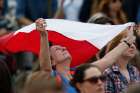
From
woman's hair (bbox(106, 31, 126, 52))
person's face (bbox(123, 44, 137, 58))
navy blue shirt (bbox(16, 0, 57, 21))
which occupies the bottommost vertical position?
person's face (bbox(123, 44, 137, 58))

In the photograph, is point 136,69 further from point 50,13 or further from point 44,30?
point 50,13

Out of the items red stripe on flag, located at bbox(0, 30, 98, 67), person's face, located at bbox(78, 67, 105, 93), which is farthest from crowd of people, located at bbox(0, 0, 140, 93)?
red stripe on flag, located at bbox(0, 30, 98, 67)

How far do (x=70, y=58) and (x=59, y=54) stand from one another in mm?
146

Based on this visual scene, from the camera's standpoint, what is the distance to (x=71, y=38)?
30.8 feet

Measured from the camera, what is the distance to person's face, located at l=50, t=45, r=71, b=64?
8484mm

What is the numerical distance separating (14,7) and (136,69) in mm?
5960

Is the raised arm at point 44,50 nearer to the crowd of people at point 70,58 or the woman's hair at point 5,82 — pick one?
the crowd of people at point 70,58

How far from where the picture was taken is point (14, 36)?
934cm

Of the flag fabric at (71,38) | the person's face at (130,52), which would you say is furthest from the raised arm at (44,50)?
the person's face at (130,52)

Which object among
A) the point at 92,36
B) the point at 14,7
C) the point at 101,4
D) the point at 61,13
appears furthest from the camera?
the point at 14,7

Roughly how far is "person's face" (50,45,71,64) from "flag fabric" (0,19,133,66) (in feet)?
1.89

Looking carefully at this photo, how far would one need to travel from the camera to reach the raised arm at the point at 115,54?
831cm

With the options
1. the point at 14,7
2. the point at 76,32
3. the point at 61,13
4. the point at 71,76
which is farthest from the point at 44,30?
the point at 14,7

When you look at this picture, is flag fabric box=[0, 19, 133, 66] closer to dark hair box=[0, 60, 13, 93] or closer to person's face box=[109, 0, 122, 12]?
person's face box=[109, 0, 122, 12]
